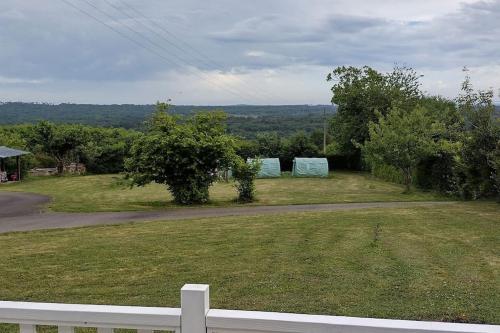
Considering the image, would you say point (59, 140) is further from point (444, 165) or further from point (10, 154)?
point (444, 165)

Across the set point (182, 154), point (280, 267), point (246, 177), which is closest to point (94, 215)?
point (182, 154)

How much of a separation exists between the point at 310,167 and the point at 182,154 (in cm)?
2559

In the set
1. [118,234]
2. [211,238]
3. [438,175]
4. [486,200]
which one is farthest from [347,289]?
[438,175]

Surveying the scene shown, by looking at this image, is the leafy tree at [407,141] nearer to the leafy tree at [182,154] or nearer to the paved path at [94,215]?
the paved path at [94,215]

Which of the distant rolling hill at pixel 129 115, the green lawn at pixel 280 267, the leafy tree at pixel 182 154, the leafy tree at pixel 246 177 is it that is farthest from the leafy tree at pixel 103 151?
the green lawn at pixel 280 267

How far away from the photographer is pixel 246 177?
21.2 metres

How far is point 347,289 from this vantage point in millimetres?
6320

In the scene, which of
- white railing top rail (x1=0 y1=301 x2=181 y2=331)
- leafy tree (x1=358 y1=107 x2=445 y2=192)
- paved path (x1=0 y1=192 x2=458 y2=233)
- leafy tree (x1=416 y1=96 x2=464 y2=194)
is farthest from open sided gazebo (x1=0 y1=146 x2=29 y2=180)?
white railing top rail (x1=0 y1=301 x2=181 y2=331)

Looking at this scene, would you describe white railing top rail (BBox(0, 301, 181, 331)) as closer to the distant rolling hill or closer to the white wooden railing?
the white wooden railing

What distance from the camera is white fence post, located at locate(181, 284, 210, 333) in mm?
1967

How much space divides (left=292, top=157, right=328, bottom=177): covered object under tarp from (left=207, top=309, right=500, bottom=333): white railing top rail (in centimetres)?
4173

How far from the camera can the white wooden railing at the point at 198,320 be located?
72.8 inches

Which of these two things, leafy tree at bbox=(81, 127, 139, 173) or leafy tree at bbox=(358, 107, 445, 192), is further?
leafy tree at bbox=(81, 127, 139, 173)

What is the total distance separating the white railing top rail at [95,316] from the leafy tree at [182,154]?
1685cm
